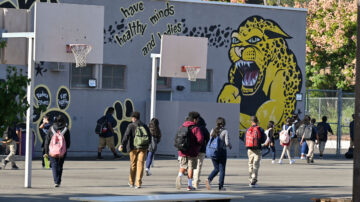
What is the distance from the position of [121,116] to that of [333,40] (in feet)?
68.8

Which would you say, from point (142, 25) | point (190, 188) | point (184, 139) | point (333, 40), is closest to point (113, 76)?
point (142, 25)

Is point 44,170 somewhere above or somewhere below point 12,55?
below

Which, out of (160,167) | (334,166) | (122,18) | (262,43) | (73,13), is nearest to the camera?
(73,13)

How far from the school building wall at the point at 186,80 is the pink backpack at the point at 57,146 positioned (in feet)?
36.3

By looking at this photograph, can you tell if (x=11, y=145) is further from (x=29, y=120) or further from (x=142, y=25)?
(x=142, y=25)

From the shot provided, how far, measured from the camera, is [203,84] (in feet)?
115

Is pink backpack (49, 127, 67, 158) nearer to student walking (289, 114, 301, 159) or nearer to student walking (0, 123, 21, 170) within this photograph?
student walking (0, 123, 21, 170)

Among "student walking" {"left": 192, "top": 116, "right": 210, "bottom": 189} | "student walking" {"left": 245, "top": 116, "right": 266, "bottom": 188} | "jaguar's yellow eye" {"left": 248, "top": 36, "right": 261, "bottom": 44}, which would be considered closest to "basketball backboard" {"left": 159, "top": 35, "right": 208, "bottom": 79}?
"jaguar's yellow eye" {"left": 248, "top": 36, "right": 261, "bottom": 44}

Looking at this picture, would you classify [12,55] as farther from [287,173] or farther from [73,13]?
[287,173]

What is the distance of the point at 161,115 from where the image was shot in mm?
32844

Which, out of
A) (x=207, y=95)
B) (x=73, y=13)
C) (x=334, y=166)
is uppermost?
(x=73, y=13)

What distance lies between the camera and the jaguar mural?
116 feet

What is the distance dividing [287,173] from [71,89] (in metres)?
9.39

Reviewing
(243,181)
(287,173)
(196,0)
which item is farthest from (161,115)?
(243,181)
